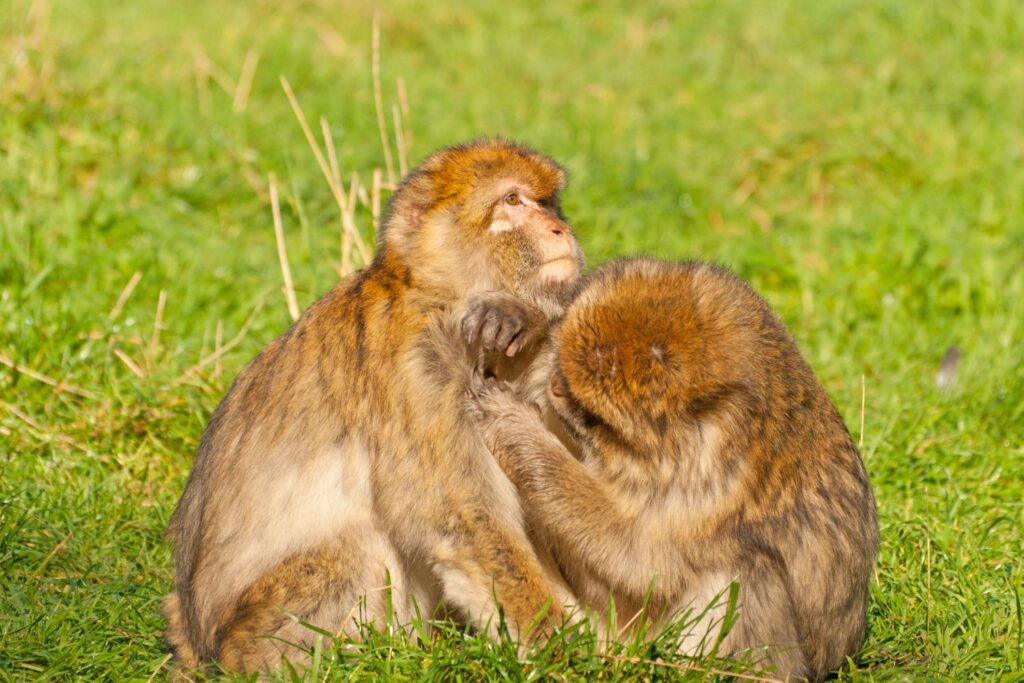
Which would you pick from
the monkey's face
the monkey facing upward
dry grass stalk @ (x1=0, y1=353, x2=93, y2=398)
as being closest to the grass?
dry grass stalk @ (x1=0, y1=353, x2=93, y2=398)

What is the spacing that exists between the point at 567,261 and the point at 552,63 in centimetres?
556

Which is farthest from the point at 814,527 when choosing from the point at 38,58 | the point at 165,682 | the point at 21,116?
the point at 38,58

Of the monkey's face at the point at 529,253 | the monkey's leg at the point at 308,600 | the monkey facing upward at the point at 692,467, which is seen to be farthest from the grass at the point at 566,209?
the monkey's face at the point at 529,253

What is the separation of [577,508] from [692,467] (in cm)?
32

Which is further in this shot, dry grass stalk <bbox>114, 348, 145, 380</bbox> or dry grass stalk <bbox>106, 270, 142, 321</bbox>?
dry grass stalk <bbox>106, 270, 142, 321</bbox>

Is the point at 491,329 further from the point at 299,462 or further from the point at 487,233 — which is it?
the point at 299,462

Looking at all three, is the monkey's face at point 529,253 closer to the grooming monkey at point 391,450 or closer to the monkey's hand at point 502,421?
the grooming monkey at point 391,450

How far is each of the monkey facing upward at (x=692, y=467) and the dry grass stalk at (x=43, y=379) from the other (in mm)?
2176

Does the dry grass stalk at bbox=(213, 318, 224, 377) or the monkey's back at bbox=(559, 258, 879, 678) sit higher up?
the monkey's back at bbox=(559, 258, 879, 678)

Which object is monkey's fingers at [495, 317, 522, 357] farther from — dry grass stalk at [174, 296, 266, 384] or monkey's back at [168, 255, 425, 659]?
dry grass stalk at [174, 296, 266, 384]

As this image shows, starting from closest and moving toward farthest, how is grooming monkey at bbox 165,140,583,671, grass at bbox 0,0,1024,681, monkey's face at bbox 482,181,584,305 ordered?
grooming monkey at bbox 165,140,583,671 → monkey's face at bbox 482,181,584,305 → grass at bbox 0,0,1024,681

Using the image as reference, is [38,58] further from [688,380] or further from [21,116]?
[688,380]

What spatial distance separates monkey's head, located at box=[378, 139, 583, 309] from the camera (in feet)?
12.5

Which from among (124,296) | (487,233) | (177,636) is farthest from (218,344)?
(487,233)
